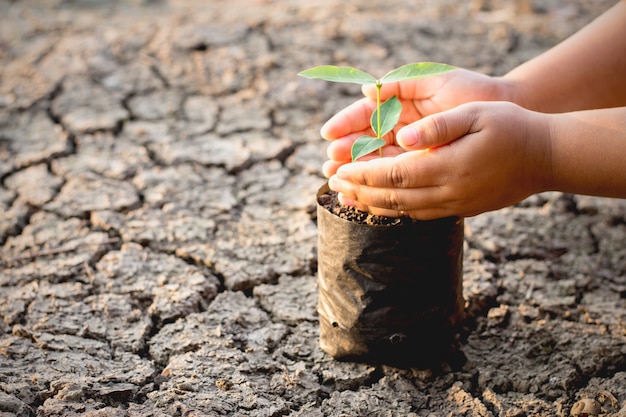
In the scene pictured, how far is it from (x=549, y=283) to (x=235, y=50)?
68.7 inches

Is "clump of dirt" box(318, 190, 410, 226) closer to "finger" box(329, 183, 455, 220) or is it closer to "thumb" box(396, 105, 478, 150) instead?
"finger" box(329, 183, 455, 220)

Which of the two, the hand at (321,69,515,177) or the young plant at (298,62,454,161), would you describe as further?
the hand at (321,69,515,177)

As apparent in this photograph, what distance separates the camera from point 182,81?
2770 millimetres

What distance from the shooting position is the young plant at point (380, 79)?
4.27 ft

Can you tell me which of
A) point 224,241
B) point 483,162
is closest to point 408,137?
point 483,162

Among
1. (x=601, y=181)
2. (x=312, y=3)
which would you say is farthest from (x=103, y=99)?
(x=601, y=181)

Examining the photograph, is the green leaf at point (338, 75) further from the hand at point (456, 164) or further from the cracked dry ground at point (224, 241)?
the cracked dry ground at point (224, 241)

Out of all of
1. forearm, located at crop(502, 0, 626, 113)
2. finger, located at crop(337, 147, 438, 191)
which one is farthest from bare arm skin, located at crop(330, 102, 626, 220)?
forearm, located at crop(502, 0, 626, 113)

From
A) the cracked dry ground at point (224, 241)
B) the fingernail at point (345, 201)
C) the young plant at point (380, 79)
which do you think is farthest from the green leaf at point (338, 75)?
the cracked dry ground at point (224, 241)

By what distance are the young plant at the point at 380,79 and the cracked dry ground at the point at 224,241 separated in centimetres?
52

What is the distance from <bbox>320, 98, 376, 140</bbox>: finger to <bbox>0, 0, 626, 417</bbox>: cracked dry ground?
47 cm

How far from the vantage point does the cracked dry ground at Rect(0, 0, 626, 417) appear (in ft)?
4.83

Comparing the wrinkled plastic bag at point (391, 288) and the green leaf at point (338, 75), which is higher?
the green leaf at point (338, 75)

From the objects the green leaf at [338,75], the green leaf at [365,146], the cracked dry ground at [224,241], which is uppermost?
the green leaf at [338,75]
